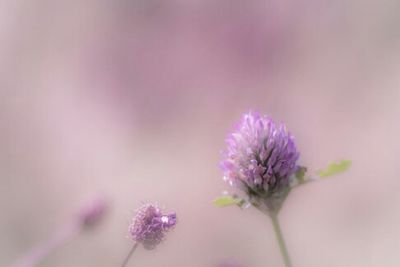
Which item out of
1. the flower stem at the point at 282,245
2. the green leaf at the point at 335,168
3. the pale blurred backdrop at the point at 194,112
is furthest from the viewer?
the pale blurred backdrop at the point at 194,112

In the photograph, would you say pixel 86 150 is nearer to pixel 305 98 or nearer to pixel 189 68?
pixel 189 68

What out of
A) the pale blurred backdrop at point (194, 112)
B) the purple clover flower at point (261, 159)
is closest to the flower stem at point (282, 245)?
the purple clover flower at point (261, 159)

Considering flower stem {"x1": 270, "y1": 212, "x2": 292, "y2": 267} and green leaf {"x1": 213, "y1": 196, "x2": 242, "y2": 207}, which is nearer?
flower stem {"x1": 270, "y1": 212, "x2": 292, "y2": 267}

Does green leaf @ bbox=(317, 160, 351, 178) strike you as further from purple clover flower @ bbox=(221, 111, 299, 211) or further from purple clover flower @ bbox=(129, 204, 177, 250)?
purple clover flower @ bbox=(129, 204, 177, 250)

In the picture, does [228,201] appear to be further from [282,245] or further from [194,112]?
[194,112]

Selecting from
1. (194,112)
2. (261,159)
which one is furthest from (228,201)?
(194,112)

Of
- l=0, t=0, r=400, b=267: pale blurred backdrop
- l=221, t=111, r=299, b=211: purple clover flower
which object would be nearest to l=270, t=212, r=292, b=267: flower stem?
l=221, t=111, r=299, b=211: purple clover flower

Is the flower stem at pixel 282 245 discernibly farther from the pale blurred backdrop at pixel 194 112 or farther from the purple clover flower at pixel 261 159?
the pale blurred backdrop at pixel 194 112
